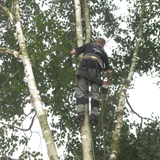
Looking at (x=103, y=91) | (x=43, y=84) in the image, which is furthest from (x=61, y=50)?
(x=103, y=91)

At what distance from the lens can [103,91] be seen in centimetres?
499

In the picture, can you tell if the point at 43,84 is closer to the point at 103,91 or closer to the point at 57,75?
the point at 57,75

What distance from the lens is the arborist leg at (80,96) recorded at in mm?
4035

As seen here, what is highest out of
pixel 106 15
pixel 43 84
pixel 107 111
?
pixel 106 15

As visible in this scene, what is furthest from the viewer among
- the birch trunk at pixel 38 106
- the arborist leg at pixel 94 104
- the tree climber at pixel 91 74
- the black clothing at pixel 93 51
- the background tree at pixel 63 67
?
the background tree at pixel 63 67

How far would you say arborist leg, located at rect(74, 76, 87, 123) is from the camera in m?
4.04

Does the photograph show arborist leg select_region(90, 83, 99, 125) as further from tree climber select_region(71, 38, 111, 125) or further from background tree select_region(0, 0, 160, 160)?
background tree select_region(0, 0, 160, 160)

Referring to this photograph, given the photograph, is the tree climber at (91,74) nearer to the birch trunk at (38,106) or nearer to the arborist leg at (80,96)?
the arborist leg at (80,96)

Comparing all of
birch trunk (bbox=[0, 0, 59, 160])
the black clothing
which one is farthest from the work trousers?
birch trunk (bbox=[0, 0, 59, 160])

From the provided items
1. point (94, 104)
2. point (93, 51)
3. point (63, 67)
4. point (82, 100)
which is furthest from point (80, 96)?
point (63, 67)

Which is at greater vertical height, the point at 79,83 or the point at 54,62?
the point at 54,62

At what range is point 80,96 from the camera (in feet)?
14.5

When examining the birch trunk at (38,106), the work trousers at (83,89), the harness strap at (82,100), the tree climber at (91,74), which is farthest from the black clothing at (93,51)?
the birch trunk at (38,106)

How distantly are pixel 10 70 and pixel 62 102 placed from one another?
2.52 m
